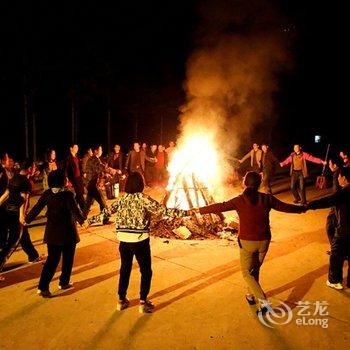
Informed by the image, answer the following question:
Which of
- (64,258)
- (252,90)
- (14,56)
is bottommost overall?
(64,258)

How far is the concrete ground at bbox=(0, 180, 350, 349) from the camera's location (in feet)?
14.6

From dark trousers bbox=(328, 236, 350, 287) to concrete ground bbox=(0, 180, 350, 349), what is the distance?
21cm

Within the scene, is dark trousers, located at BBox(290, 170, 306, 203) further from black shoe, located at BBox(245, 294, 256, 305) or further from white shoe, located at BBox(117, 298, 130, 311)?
white shoe, located at BBox(117, 298, 130, 311)

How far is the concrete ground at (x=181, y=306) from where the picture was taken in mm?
4441

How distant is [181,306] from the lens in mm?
5277

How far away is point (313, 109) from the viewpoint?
42.4 m

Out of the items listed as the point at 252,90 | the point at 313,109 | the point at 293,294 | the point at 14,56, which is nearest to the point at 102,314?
the point at 293,294

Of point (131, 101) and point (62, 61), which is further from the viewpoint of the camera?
point (131, 101)

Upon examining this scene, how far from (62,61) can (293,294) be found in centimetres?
1413

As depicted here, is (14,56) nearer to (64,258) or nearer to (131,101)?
(131,101)

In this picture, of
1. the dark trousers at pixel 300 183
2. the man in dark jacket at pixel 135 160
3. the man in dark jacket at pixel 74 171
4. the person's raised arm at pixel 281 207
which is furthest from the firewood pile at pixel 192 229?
the man in dark jacket at pixel 135 160

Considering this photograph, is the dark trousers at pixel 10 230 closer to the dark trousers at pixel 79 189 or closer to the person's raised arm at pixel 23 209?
the person's raised arm at pixel 23 209

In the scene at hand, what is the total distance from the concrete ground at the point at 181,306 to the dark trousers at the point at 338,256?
0.21 metres

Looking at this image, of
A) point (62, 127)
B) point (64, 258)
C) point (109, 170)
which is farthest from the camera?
point (62, 127)
